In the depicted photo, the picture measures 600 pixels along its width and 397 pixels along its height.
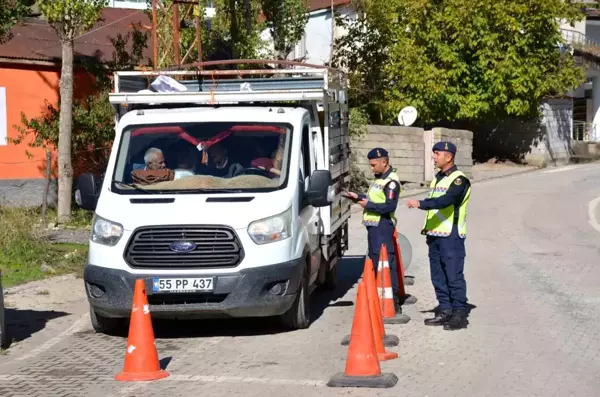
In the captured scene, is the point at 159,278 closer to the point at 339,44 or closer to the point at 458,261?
the point at 458,261

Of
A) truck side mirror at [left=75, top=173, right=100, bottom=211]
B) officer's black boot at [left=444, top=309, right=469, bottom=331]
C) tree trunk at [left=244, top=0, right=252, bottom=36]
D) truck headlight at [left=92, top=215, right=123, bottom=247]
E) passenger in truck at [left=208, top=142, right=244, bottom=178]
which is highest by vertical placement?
tree trunk at [left=244, top=0, right=252, bottom=36]

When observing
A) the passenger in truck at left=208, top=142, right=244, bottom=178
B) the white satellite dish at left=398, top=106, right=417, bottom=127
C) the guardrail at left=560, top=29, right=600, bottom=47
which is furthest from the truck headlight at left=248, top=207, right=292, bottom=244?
the guardrail at left=560, top=29, right=600, bottom=47

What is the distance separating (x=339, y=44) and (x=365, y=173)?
31.8ft

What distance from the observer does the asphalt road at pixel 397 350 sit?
790 centimetres

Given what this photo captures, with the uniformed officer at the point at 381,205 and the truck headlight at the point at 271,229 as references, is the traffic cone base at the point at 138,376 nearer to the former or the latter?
the truck headlight at the point at 271,229

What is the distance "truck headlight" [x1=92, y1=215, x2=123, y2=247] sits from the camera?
9695 millimetres

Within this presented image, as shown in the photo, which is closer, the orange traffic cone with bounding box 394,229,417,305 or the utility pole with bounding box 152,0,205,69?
the orange traffic cone with bounding box 394,229,417,305

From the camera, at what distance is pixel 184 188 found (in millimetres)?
10180

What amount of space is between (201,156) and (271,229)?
1.33 metres

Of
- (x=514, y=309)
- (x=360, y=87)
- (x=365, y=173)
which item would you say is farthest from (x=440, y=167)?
(x=360, y=87)

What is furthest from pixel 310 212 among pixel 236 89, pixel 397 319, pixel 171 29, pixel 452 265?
pixel 171 29

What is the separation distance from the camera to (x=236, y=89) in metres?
11.9

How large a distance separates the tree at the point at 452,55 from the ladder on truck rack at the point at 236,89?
887 inches

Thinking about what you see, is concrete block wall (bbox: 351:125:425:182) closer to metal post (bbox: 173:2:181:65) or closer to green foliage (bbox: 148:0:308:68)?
green foliage (bbox: 148:0:308:68)
